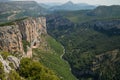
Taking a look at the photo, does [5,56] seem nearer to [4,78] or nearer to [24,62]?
[24,62]

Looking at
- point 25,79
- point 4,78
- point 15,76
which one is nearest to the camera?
point 4,78

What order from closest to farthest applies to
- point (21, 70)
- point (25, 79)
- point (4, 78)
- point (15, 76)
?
1. point (4, 78)
2. point (15, 76)
3. point (25, 79)
4. point (21, 70)

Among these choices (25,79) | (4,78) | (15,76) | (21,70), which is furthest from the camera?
(21,70)

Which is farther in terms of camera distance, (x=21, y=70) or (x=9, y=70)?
(x=21, y=70)

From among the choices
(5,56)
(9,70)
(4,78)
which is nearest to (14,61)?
(5,56)

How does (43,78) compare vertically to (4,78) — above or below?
below

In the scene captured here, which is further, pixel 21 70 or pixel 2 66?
pixel 21 70

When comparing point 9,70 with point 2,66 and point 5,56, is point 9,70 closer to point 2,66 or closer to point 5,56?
point 2,66

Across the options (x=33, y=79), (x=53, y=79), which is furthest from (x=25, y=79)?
(x=53, y=79)

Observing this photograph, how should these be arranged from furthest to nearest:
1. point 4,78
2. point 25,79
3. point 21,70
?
point 21,70
point 25,79
point 4,78
